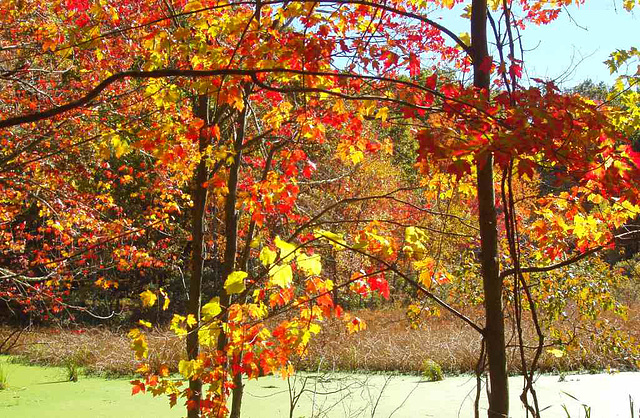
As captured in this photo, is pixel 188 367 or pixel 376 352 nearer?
pixel 188 367

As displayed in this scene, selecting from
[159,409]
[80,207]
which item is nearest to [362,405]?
[159,409]

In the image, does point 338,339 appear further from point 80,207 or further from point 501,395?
point 501,395

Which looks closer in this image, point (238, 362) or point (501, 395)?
point (501, 395)

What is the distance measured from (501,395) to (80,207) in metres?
5.16

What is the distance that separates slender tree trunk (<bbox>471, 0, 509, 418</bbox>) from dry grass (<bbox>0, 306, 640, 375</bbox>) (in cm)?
414

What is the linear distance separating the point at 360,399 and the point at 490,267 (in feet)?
13.4

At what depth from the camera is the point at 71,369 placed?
24.1ft

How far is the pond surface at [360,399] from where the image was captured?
4.88 metres

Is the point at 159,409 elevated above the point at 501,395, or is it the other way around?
the point at 501,395

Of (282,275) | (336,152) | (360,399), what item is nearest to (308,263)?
(282,275)

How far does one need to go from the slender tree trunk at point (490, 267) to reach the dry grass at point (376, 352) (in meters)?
4.14

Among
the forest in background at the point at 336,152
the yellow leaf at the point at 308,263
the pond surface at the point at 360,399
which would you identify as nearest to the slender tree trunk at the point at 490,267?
the forest in background at the point at 336,152

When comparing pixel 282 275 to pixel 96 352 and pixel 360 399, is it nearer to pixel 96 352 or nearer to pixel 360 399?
pixel 360 399

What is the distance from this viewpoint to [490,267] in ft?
6.62
